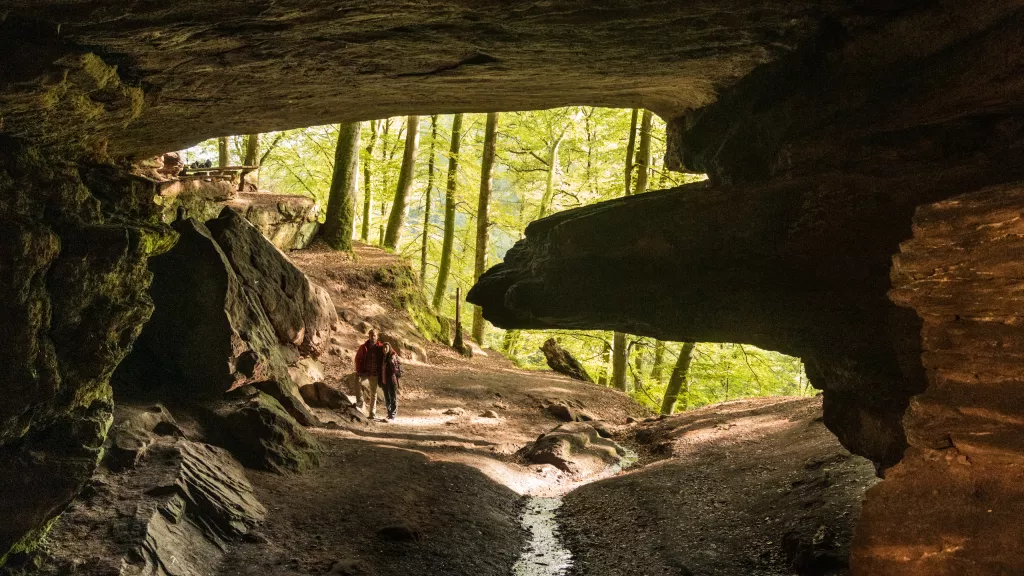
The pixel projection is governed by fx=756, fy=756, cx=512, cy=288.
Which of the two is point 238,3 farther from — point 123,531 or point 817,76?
point 817,76

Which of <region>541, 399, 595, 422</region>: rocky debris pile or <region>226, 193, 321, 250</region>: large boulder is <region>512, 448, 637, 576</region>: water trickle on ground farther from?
<region>226, 193, 321, 250</region>: large boulder

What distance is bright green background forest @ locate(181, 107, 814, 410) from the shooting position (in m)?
24.2

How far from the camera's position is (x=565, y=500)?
12.1m

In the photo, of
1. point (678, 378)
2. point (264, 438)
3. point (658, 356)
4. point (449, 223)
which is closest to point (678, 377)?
point (678, 378)

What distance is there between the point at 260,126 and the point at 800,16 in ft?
22.6

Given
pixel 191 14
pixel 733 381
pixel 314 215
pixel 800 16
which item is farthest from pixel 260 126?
pixel 733 381

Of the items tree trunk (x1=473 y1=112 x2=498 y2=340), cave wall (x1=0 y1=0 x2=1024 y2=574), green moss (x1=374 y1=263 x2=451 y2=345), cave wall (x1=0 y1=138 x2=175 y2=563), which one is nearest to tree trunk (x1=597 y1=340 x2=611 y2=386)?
tree trunk (x1=473 y1=112 x2=498 y2=340)

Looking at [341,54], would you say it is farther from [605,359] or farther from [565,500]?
[605,359]

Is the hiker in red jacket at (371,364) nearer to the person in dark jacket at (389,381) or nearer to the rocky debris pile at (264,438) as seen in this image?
the person in dark jacket at (389,381)

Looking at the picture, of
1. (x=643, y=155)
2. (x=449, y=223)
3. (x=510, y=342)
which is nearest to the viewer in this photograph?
(x=643, y=155)

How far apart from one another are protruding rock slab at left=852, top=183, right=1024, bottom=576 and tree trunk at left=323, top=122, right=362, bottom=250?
61.9ft

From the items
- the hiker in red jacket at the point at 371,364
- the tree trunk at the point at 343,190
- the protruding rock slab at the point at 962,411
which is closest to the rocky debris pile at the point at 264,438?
the hiker in red jacket at the point at 371,364

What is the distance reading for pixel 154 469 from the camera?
8242 millimetres

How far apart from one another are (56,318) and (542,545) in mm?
6450
